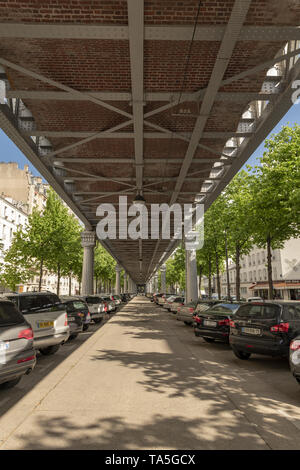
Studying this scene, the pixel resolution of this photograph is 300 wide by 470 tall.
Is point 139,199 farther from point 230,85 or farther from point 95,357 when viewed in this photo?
point 95,357

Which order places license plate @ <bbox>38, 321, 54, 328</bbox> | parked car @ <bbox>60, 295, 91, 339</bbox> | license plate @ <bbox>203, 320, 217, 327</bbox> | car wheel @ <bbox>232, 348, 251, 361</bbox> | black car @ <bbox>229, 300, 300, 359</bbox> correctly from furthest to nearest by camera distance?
parked car @ <bbox>60, 295, 91, 339</bbox>
license plate @ <bbox>203, 320, 217, 327</bbox>
car wheel @ <bbox>232, 348, 251, 361</bbox>
license plate @ <bbox>38, 321, 54, 328</bbox>
black car @ <bbox>229, 300, 300, 359</bbox>

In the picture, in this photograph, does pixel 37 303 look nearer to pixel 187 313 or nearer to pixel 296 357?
pixel 296 357

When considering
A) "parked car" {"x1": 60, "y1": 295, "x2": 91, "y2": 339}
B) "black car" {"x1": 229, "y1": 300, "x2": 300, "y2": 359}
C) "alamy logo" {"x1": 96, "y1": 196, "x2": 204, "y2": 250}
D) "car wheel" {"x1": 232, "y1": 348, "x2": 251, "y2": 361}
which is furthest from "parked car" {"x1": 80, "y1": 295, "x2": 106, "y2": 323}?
"black car" {"x1": 229, "y1": 300, "x2": 300, "y2": 359}

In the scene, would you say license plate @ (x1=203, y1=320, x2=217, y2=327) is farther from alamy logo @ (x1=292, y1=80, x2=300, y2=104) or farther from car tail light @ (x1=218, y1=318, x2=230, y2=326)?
alamy logo @ (x1=292, y1=80, x2=300, y2=104)

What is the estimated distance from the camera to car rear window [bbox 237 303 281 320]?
7.59 metres

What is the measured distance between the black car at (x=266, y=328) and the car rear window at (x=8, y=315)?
5.20m

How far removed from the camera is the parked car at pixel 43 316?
7.79 m

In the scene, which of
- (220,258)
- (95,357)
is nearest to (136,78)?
(95,357)

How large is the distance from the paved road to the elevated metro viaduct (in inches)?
254

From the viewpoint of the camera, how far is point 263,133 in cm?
1016

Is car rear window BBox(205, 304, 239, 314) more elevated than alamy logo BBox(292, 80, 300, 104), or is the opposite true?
alamy logo BBox(292, 80, 300, 104)

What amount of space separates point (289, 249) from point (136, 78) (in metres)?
51.1

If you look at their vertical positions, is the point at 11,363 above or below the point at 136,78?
below

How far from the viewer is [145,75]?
8.02 meters
